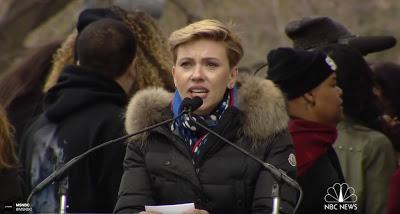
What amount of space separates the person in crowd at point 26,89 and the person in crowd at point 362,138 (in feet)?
6.27

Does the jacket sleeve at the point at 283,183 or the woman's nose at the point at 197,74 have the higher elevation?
the woman's nose at the point at 197,74

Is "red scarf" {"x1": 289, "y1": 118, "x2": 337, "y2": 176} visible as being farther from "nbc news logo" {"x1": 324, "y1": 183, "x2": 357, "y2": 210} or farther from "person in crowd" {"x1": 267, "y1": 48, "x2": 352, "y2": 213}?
"nbc news logo" {"x1": 324, "y1": 183, "x2": 357, "y2": 210}

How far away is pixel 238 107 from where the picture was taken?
8.07 meters

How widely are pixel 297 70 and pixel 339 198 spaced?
34.5 inches

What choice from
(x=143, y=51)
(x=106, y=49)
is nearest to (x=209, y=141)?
(x=106, y=49)

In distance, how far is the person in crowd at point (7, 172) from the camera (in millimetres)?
8586

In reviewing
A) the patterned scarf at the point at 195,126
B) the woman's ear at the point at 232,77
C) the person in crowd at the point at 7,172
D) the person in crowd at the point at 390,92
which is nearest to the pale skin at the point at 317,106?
the person in crowd at the point at 390,92

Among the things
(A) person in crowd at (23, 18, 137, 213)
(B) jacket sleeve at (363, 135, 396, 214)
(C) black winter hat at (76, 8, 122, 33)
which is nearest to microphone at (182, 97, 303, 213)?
(A) person in crowd at (23, 18, 137, 213)

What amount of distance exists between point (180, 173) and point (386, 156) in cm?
210

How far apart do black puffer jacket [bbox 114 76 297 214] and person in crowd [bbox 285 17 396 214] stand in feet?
5.19

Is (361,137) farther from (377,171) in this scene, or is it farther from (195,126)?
(195,126)

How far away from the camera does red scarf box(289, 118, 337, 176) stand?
8984 mm

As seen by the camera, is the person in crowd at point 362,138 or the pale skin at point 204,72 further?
the person in crowd at point 362,138

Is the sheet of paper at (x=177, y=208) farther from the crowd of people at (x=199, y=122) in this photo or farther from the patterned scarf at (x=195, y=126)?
the patterned scarf at (x=195, y=126)
